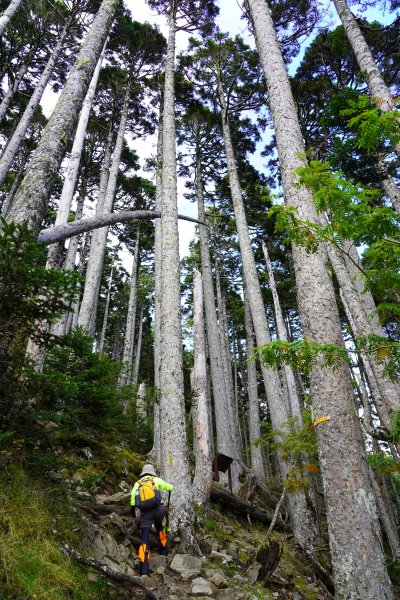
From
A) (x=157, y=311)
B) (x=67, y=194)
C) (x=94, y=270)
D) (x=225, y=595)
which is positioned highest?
(x=94, y=270)

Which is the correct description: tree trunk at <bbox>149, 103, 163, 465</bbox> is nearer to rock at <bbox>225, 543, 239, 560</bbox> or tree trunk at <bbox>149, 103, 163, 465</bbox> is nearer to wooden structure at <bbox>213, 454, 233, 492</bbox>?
wooden structure at <bbox>213, 454, 233, 492</bbox>

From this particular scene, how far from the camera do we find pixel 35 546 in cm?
263

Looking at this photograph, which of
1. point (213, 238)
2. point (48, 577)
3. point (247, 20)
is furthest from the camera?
point (213, 238)

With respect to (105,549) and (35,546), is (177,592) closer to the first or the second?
(105,549)

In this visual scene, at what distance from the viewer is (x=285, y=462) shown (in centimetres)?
911

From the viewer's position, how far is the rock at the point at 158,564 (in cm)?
419

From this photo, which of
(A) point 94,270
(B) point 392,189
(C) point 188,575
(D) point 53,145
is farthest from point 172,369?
(B) point 392,189

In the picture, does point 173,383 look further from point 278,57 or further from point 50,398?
point 278,57

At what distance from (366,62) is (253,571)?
1171 centimetres

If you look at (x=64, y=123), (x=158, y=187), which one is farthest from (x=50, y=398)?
(x=158, y=187)

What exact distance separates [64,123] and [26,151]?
1708 cm

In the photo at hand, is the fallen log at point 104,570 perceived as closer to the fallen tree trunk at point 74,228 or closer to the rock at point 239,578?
the rock at point 239,578

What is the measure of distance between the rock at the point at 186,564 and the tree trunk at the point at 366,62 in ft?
27.5

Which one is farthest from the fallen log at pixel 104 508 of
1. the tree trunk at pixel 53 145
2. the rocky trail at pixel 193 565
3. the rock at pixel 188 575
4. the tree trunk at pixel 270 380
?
the tree trunk at pixel 53 145
